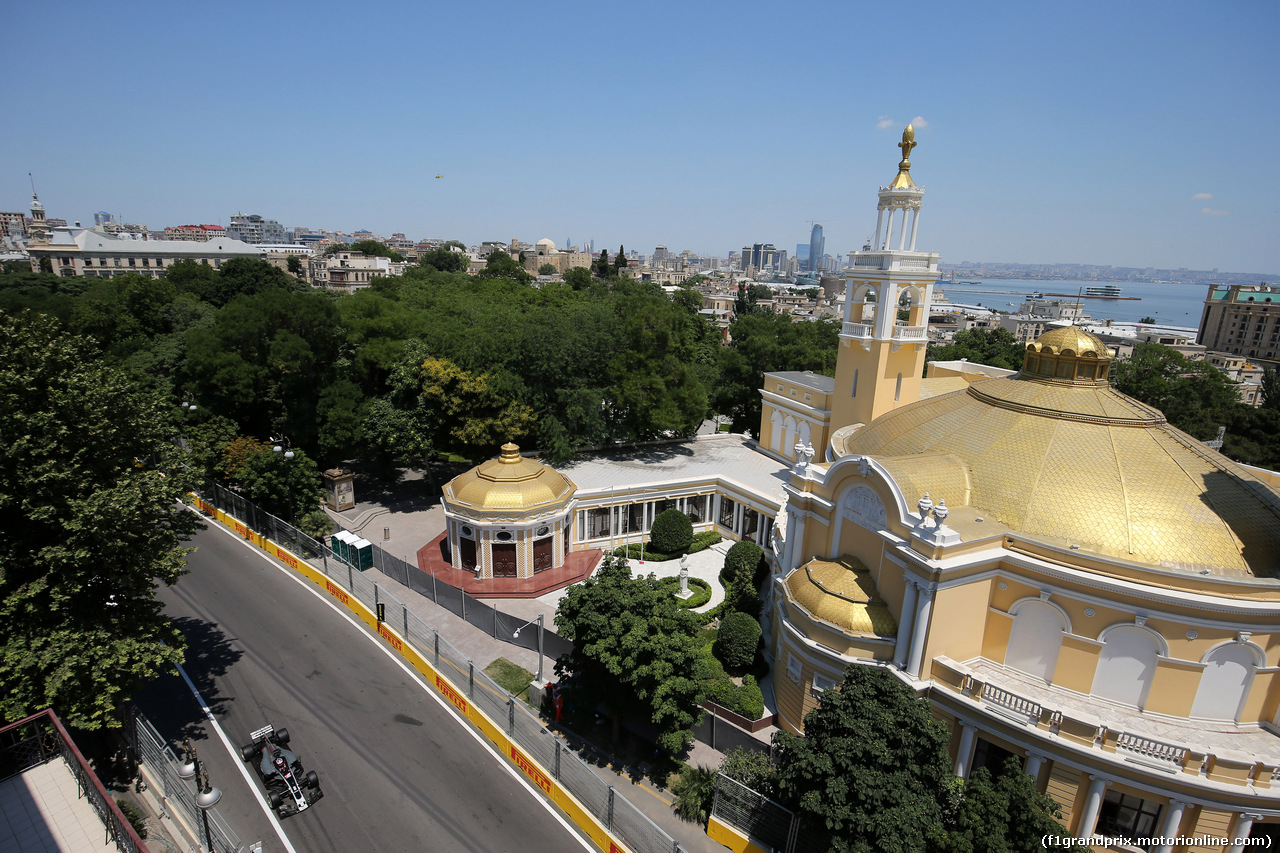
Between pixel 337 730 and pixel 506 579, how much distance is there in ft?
35.1

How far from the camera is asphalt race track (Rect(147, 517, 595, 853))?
17109 mm

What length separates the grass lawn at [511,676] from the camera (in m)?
22.7

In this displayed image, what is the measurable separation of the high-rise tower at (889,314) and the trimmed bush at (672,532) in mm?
9830

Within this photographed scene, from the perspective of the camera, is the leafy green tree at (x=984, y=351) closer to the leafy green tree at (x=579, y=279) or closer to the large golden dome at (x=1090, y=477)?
the large golden dome at (x=1090, y=477)

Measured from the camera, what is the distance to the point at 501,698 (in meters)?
21.5

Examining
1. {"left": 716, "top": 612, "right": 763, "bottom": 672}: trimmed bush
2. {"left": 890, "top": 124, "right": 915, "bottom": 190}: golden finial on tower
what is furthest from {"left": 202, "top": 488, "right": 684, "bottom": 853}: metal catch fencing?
{"left": 890, "top": 124, "right": 915, "bottom": 190}: golden finial on tower

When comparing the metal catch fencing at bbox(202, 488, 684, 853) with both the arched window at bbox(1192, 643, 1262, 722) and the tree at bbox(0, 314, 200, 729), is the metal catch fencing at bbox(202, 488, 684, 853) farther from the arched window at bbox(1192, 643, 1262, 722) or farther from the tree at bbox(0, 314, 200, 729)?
the arched window at bbox(1192, 643, 1262, 722)

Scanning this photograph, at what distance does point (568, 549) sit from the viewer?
108ft

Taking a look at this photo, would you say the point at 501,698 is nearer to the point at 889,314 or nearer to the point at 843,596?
the point at 843,596

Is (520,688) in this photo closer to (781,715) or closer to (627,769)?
(627,769)

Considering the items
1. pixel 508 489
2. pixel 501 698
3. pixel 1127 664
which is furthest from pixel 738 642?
pixel 508 489

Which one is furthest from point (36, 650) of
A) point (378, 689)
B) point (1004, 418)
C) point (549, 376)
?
point (1004, 418)

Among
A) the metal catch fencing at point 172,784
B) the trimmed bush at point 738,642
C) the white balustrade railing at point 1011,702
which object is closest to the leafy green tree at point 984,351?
the trimmed bush at point 738,642

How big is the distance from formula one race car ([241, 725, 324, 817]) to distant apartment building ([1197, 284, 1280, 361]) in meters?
139
